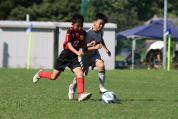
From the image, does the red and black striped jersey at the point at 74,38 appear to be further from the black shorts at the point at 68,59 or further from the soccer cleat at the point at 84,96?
the soccer cleat at the point at 84,96

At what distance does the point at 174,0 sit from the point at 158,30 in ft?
7.64

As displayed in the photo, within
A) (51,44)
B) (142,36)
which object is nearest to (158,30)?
(142,36)

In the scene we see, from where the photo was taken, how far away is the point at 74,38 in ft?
25.5

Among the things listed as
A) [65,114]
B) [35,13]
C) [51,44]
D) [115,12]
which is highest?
[35,13]

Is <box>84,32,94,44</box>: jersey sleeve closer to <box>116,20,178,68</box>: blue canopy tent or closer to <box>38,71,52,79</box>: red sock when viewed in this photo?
<box>38,71,52,79</box>: red sock

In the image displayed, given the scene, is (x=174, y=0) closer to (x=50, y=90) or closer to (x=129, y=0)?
(x=129, y=0)

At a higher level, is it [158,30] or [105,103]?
[158,30]

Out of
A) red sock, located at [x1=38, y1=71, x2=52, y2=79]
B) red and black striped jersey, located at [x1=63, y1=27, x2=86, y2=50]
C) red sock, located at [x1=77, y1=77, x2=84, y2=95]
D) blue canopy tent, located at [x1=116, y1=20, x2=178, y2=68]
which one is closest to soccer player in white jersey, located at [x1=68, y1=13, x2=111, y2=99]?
red and black striped jersey, located at [x1=63, y1=27, x2=86, y2=50]

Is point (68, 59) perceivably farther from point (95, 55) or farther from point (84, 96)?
point (84, 96)

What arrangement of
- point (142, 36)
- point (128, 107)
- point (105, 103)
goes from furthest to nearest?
1. point (142, 36)
2. point (105, 103)
3. point (128, 107)

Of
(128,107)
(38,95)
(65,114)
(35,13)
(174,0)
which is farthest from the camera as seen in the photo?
(35,13)

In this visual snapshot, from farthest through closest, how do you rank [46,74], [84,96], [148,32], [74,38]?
[148,32] < [46,74] < [74,38] < [84,96]

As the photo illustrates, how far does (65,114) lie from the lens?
6082 millimetres

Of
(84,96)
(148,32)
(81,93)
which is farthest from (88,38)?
(148,32)
